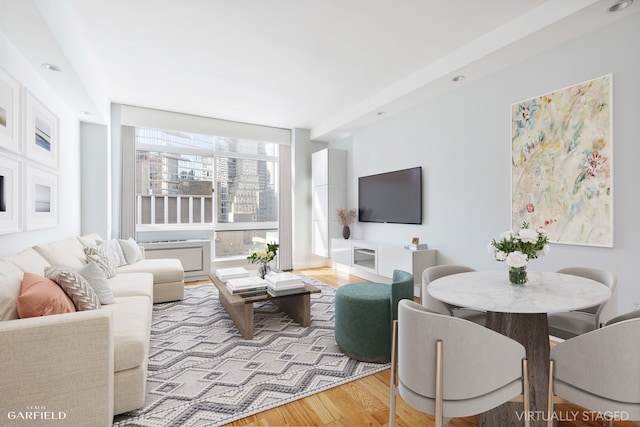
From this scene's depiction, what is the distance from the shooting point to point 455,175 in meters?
3.55

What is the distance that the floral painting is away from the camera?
91.6 inches

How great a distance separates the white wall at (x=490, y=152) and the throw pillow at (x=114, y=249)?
3.46 metres

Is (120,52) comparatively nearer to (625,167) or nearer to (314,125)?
(314,125)

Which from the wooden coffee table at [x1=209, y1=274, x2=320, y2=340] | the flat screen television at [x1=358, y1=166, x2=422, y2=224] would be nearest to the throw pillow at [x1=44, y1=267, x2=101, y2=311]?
the wooden coffee table at [x1=209, y1=274, x2=320, y2=340]

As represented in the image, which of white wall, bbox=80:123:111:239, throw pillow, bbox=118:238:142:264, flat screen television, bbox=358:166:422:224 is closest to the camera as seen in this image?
throw pillow, bbox=118:238:142:264

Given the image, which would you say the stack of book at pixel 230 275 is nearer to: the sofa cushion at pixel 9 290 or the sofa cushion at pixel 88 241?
the sofa cushion at pixel 88 241

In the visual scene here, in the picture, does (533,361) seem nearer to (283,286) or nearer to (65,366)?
(283,286)

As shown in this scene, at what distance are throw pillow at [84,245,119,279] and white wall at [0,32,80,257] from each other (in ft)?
1.35

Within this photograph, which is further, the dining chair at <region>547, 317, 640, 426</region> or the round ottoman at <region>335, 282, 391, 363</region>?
the round ottoman at <region>335, 282, 391, 363</region>

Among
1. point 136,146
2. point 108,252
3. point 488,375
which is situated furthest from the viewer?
Answer: point 136,146

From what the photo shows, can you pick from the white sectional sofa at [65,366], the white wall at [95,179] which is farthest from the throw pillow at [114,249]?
the white sectional sofa at [65,366]

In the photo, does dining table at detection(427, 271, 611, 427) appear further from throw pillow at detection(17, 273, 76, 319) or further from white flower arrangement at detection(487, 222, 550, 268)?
throw pillow at detection(17, 273, 76, 319)

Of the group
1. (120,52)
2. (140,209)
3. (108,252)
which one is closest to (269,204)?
(140,209)

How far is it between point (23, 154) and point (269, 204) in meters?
3.87
